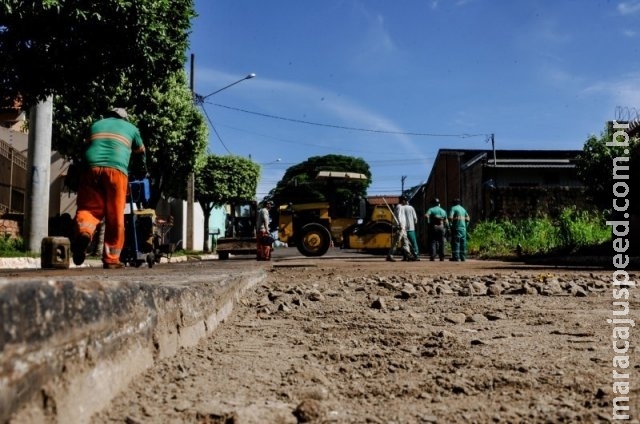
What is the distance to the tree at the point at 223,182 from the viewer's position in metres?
32.8

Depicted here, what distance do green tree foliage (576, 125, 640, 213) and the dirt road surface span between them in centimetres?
1075

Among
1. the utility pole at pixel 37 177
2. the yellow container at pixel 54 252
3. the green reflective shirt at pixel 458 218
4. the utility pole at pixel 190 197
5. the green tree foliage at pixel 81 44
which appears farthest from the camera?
the utility pole at pixel 190 197

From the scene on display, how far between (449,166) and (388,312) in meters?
35.0

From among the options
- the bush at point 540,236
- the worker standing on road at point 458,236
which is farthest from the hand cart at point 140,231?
the bush at point 540,236

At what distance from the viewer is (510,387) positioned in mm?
1765

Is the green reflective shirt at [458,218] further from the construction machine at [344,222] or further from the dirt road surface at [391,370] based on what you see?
the dirt road surface at [391,370]

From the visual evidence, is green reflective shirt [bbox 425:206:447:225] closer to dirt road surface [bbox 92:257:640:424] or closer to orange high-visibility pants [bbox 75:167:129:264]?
orange high-visibility pants [bbox 75:167:129:264]

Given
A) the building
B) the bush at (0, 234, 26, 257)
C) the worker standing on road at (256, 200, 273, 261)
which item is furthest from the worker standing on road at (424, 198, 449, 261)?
the bush at (0, 234, 26, 257)

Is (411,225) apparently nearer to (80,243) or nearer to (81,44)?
(81,44)

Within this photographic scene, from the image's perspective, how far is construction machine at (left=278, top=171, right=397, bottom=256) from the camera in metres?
17.0

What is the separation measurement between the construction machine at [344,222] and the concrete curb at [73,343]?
48.3 feet

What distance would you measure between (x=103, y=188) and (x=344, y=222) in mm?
12039

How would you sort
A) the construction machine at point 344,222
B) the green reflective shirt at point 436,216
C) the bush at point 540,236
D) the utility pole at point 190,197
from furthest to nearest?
the utility pole at point 190,197 < the construction machine at point 344,222 < the bush at point 540,236 < the green reflective shirt at point 436,216

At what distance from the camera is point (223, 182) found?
33094mm
